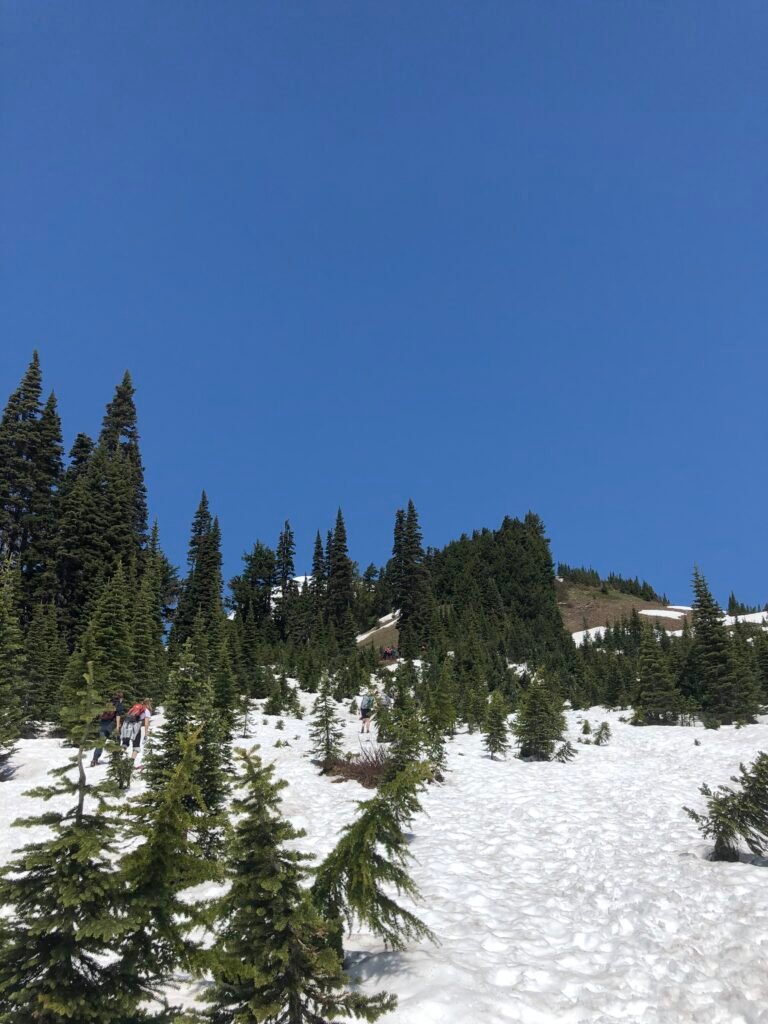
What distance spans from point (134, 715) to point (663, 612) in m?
109

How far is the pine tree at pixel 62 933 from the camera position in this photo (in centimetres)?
417

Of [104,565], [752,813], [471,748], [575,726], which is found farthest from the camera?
[104,565]

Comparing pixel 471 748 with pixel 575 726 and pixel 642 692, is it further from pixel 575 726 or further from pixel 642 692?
pixel 642 692

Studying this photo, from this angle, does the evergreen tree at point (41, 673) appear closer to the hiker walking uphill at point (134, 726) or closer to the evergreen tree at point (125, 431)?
the hiker walking uphill at point (134, 726)

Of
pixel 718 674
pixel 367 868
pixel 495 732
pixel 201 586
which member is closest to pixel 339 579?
pixel 201 586

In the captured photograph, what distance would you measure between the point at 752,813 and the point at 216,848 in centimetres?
844

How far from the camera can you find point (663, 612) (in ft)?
366

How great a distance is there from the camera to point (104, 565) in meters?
51.7

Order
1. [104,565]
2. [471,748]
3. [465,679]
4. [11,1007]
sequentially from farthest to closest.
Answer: [104,565]
[465,679]
[471,748]
[11,1007]

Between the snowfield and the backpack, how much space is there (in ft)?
9.43

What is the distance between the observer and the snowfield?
19.2 feet

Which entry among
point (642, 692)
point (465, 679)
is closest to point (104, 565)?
point (465, 679)

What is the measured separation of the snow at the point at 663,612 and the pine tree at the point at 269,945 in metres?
110

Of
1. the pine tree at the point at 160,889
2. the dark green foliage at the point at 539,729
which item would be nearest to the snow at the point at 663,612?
the dark green foliage at the point at 539,729
